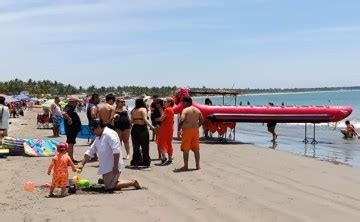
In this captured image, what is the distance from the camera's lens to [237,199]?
718 cm

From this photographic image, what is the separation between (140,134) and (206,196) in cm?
304

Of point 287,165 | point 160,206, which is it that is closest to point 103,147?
point 160,206

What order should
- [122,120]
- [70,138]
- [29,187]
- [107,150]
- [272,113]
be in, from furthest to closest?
1. [272,113]
2. [122,120]
3. [70,138]
4. [29,187]
5. [107,150]

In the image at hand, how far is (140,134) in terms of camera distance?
10.0m

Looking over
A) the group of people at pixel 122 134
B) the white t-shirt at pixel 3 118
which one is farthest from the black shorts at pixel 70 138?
the white t-shirt at pixel 3 118

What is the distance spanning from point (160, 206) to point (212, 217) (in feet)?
2.93

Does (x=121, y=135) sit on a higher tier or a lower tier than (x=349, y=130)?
higher

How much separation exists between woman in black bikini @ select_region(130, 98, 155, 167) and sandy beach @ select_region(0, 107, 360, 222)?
31 cm

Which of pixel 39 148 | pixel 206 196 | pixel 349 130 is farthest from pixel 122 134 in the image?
pixel 349 130

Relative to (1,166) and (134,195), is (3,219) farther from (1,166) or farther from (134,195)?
(1,166)

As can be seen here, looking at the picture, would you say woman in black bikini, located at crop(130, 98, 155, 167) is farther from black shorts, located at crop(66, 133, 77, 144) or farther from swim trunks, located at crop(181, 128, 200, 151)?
black shorts, located at crop(66, 133, 77, 144)

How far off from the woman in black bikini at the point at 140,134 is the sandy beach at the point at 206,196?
0.31m

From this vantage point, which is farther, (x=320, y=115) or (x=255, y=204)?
(x=320, y=115)

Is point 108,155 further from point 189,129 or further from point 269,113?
point 269,113
